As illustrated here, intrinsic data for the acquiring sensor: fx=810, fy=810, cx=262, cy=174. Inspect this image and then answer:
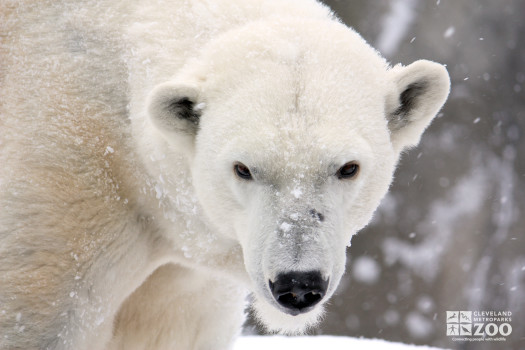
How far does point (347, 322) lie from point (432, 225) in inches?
70.4

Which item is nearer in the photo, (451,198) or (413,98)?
(413,98)

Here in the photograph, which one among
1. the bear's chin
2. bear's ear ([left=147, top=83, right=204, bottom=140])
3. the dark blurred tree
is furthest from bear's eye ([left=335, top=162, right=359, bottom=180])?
the dark blurred tree

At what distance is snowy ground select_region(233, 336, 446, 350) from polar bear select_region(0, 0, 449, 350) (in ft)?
7.47

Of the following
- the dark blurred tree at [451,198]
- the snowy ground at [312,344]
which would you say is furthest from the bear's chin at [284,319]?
the dark blurred tree at [451,198]

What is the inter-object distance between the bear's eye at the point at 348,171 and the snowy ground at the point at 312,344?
123 inches

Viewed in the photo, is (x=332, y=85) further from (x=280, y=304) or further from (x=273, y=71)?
(x=280, y=304)

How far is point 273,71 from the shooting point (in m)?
3.24

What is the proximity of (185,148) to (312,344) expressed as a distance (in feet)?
10.8

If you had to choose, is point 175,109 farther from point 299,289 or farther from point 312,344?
point 312,344

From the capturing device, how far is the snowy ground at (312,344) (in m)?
6.14

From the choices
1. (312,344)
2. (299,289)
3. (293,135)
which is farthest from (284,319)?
(312,344)

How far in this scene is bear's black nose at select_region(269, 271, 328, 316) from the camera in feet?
9.68

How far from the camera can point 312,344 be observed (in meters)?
6.34

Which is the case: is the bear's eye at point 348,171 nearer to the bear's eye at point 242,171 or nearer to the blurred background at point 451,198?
the bear's eye at point 242,171
